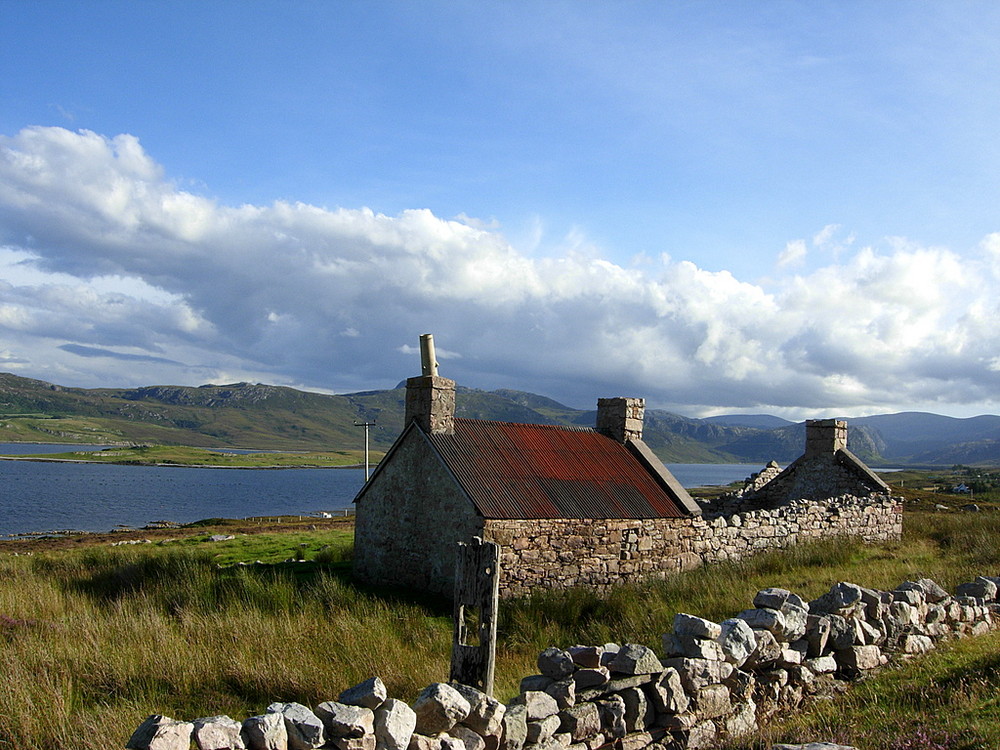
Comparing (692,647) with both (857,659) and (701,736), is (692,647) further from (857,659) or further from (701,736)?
(857,659)

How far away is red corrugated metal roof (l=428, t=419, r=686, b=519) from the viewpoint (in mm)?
15383

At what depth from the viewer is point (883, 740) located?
18.6ft

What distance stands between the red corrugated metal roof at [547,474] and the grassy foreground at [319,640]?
6.44 feet

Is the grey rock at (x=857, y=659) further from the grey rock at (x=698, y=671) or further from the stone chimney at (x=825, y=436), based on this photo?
the stone chimney at (x=825, y=436)

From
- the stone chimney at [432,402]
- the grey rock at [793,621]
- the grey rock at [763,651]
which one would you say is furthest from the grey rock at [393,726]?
the stone chimney at [432,402]

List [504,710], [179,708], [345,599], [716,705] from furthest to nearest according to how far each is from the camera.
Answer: [345,599], [179,708], [716,705], [504,710]

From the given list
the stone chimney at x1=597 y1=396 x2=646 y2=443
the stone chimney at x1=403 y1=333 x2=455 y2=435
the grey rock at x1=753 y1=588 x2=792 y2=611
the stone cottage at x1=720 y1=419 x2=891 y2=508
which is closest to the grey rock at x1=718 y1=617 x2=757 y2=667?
the grey rock at x1=753 y1=588 x2=792 y2=611

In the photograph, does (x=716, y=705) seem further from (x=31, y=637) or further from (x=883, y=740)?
(x=31, y=637)

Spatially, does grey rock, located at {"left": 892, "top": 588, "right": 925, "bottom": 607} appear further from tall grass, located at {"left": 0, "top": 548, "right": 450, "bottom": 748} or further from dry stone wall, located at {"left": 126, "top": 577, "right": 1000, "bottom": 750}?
tall grass, located at {"left": 0, "top": 548, "right": 450, "bottom": 748}

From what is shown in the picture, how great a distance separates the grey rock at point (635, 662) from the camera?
6.44 metres

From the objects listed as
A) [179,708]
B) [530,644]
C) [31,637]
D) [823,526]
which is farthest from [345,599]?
[823,526]

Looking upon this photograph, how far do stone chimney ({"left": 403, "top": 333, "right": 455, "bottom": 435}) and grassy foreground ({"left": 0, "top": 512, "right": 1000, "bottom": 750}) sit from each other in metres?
3.93

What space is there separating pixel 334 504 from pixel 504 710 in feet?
259

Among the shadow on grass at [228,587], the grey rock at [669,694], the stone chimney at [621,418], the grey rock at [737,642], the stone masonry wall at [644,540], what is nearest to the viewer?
the grey rock at [669,694]
